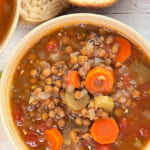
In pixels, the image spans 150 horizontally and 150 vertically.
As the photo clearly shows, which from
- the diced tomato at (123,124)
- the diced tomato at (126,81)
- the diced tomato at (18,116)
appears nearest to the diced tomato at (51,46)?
the diced tomato at (18,116)

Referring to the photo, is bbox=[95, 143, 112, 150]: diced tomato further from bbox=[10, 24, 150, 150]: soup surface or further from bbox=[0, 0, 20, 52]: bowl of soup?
bbox=[0, 0, 20, 52]: bowl of soup

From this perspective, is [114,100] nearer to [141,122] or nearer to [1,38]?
[141,122]

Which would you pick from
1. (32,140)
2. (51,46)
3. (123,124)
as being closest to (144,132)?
(123,124)

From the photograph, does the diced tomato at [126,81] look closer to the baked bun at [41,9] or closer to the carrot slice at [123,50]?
the carrot slice at [123,50]

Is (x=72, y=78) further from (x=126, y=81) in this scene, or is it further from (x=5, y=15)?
(x=5, y=15)

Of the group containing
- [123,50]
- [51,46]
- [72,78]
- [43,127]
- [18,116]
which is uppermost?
[51,46]

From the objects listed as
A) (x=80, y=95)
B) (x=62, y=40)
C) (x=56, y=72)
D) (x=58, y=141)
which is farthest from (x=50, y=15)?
(x=58, y=141)
